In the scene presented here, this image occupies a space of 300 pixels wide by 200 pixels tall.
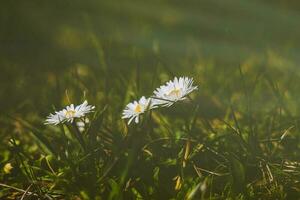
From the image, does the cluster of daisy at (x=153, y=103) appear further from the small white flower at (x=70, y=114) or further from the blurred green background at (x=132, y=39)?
the blurred green background at (x=132, y=39)

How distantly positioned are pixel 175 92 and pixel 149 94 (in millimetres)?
213

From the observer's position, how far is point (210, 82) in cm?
123

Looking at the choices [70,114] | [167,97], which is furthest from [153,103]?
[70,114]

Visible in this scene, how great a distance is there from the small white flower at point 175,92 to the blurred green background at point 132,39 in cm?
39

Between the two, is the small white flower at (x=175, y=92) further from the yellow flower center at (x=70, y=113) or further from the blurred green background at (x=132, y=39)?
the blurred green background at (x=132, y=39)

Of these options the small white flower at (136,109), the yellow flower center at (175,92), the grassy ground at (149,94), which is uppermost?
the yellow flower center at (175,92)

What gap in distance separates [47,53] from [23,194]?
86cm

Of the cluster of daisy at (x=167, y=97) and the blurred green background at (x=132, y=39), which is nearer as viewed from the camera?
the cluster of daisy at (x=167, y=97)

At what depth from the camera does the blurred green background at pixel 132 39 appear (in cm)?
129

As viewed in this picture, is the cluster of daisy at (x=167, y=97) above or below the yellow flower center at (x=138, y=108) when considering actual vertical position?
above

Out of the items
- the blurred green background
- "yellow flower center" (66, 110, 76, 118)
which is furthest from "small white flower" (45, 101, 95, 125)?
the blurred green background

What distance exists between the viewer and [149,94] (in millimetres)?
988

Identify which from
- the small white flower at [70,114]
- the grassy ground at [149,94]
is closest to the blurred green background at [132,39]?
the grassy ground at [149,94]

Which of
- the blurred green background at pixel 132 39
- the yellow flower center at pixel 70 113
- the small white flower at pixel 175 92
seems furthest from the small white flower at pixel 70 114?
the blurred green background at pixel 132 39
